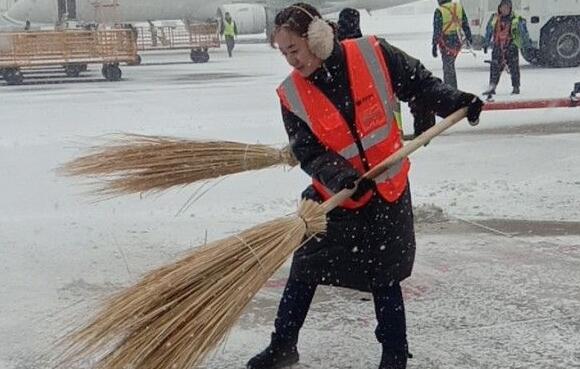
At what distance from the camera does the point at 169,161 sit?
3.94m

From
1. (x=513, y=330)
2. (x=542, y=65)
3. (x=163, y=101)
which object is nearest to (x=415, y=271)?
(x=513, y=330)

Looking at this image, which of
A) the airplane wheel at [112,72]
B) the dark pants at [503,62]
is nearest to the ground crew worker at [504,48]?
the dark pants at [503,62]

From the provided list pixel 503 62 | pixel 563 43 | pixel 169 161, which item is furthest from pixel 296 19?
pixel 563 43

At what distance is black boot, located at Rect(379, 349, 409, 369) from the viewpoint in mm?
3451

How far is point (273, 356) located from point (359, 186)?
2.94 ft

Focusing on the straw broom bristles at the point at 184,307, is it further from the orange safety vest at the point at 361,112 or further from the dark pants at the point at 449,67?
the dark pants at the point at 449,67

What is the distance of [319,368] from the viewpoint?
370cm

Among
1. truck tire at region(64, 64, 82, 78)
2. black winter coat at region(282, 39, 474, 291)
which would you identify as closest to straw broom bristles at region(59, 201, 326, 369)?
black winter coat at region(282, 39, 474, 291)

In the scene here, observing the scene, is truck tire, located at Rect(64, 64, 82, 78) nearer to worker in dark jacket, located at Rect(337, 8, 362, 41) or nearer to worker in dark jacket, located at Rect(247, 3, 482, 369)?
worker in dark jacket, located at Rect(337, 8, 362, 41)

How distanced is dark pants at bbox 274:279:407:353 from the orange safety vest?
0.39 metres

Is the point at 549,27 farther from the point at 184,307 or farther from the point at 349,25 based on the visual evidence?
the point at 184,307

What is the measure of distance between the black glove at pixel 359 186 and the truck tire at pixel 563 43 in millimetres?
15735

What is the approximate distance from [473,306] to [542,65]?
15325 mm

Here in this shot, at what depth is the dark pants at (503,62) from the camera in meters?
13.5
